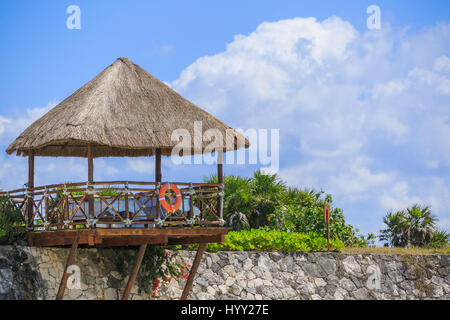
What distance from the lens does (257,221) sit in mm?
20719

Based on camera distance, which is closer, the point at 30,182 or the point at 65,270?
the point at 65,270

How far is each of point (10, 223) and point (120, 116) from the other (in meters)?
3.15

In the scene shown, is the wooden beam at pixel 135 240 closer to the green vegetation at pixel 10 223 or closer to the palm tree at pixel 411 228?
the green vegetation at pixel 10 223

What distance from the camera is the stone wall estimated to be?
13320 millimetres

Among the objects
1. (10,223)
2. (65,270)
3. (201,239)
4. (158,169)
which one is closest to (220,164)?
(158,169)

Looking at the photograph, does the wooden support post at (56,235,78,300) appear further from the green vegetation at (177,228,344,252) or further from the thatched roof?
the green vegetation at (177,228,344,252)

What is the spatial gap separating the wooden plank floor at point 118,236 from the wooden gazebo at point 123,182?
2 centimetres

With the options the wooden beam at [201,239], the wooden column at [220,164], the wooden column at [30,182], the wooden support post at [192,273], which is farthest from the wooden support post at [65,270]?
the wooden column at [220,164]

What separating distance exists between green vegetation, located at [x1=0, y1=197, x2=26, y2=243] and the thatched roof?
1152mm

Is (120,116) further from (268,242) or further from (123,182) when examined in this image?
(268,242)

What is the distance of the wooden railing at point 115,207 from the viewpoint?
12.6 metres

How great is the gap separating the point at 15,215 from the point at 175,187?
3.41 metres

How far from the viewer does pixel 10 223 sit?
1361cm
